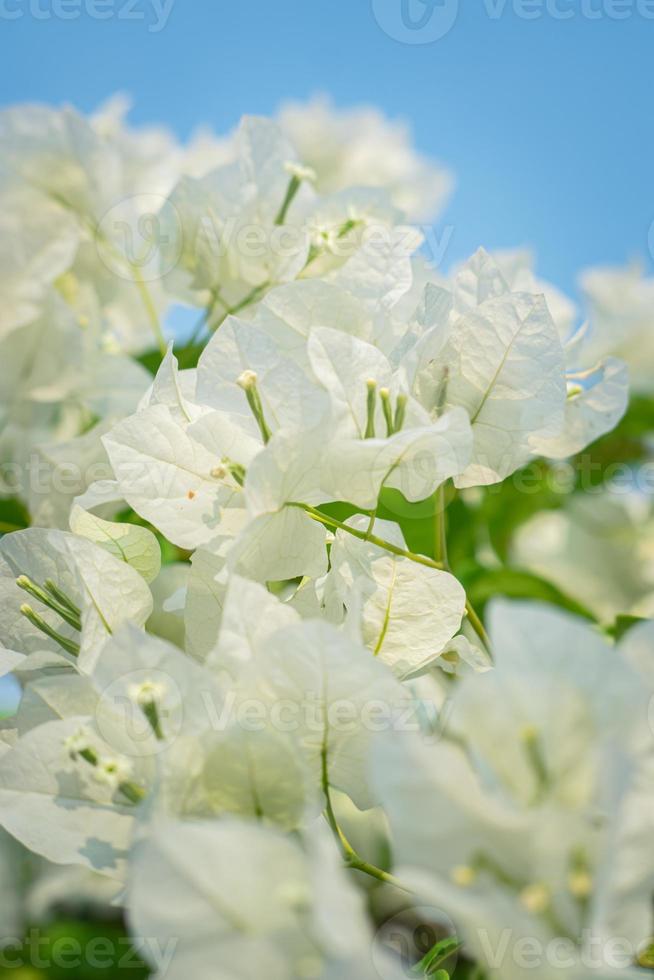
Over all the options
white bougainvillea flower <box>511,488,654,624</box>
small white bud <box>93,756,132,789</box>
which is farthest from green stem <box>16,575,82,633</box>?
white bougainvillea flower <box>511,488,654,624</box>

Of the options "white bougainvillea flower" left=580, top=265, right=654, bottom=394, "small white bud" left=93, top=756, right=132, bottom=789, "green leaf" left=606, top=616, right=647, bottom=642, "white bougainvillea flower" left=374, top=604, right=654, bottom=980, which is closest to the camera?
"white bougainvillea flower" left=374, top=604, right=654, bottom=980

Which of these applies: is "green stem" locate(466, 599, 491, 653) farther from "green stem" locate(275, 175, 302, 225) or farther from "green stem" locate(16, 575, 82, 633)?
"green stem" locate(275, 175, 302, 225)

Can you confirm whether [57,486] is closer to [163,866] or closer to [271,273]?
[271,273]

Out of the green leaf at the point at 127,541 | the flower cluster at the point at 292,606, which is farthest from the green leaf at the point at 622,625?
the green leaf at the point at 127,541

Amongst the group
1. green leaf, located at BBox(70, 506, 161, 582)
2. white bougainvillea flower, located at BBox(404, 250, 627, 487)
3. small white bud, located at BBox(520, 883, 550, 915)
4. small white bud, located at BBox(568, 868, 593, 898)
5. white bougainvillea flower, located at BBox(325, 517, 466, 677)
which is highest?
white bougainvillea flower, located at BBox(404, 250, 627, 487)

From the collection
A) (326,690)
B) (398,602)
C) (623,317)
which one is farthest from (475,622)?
(623,317)

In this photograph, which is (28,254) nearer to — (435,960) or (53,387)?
(53,387)

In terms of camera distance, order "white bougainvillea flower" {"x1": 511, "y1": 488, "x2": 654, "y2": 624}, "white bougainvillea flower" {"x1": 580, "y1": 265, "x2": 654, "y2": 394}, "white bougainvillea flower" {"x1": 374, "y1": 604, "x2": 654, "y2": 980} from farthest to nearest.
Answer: "white bougainvillea flower" {"x1": 511, "y1": 488, "x2": 654, "y2": 624} → "white bougainvillea flower" {"x1": 580, "y1": 265, "x2": 654, "y2": 394} → "white bougainvillea flower" {"x1": 374, "y1": 604, "x2": 654, "y2": 980}

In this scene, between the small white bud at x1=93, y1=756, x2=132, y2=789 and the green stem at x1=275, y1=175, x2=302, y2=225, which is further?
the green stem at x1=275, y1=175, x2=302, y2=225
